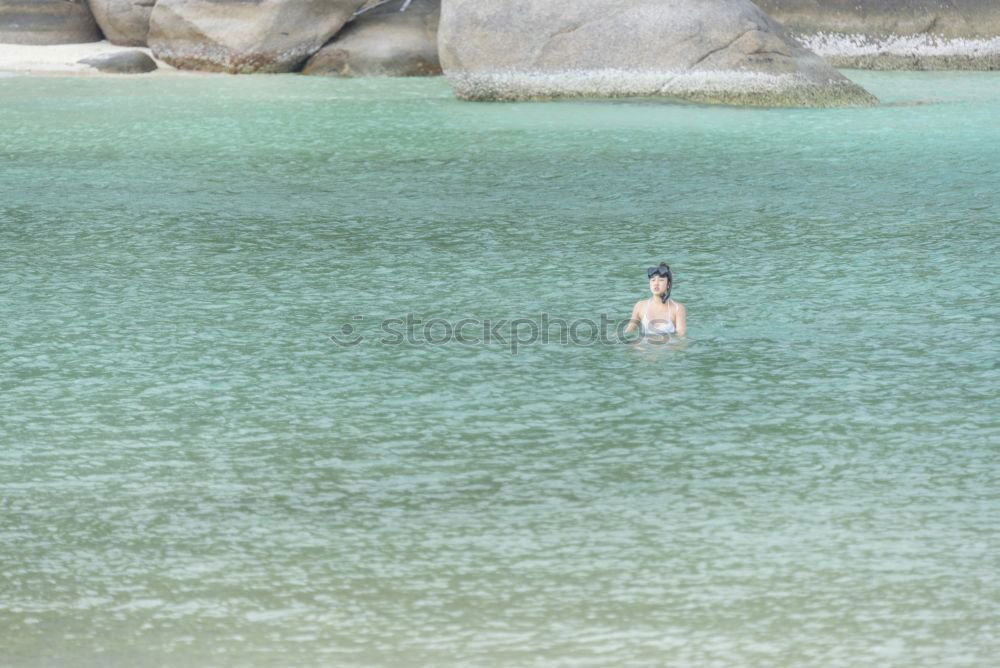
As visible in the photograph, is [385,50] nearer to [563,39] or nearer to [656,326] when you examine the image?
[563,39]

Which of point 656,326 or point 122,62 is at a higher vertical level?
point 122,62

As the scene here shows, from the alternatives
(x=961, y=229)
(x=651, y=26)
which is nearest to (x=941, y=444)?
(x=961, y=229)

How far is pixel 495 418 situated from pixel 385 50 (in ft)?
38.9

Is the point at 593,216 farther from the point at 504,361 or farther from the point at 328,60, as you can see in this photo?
the point at 328,60

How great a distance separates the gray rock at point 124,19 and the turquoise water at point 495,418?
6973 millimetres

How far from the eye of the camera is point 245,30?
16766 millimetres

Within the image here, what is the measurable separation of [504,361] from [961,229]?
3.58m

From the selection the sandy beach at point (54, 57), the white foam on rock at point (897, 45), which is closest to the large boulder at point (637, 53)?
the white foam on rock at point (897, 45)

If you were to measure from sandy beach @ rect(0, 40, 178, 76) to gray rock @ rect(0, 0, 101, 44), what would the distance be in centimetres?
13

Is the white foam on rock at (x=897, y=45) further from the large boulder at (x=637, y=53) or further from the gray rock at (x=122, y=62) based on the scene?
the gray rock at (x=122, y=62)

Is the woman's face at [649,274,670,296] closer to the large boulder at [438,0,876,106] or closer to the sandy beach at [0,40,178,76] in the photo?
the large boulder at [438,0,876,106]

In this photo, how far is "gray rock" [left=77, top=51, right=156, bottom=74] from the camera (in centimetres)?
1691

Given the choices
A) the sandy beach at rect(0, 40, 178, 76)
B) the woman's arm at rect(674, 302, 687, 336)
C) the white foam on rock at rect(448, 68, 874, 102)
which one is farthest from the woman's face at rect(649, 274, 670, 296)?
the sandy beach at rect(0, 40, 178, 76)

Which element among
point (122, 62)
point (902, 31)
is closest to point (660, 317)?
point (122, 62)
